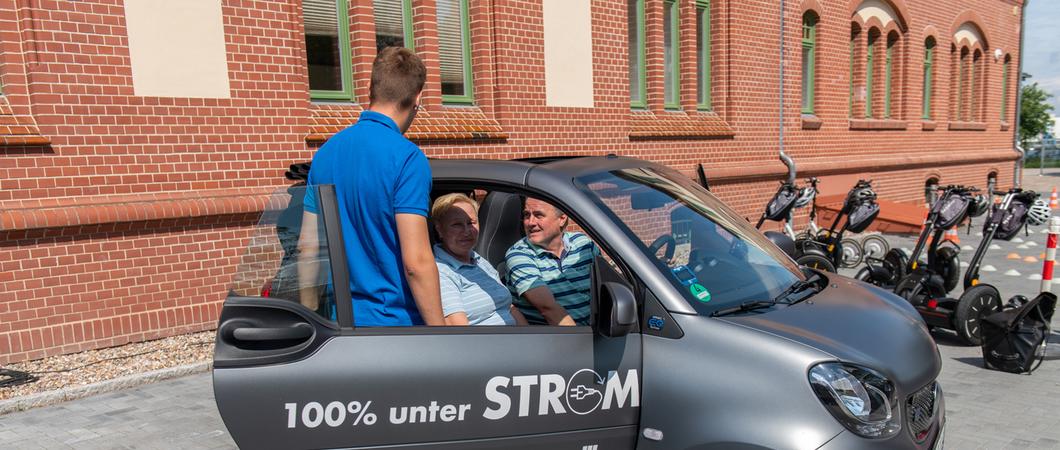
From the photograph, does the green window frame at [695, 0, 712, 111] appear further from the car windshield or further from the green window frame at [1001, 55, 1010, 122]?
the green window frame at [1001, 55, 1010, 122]

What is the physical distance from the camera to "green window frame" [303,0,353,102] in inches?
316

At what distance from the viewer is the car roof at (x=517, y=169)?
2.95 metres

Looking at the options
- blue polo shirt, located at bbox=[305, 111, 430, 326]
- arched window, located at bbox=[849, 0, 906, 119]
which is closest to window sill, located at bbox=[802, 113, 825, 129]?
arched window, located at bbox=[849, 0, 906, 119]

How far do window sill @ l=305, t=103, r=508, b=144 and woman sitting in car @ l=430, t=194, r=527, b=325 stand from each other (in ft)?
15.2

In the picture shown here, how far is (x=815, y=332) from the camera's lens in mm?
2715

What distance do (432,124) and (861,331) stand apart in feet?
20.7

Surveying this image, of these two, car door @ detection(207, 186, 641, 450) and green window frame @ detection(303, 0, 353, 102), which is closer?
car door @ detection(207, 186, 641, 450)

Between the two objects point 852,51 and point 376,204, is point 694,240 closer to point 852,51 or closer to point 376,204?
point 376,204

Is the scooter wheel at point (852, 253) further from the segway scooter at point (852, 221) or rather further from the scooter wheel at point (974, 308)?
the scooter wheel at point (974, 308)

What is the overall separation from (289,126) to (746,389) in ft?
19.7

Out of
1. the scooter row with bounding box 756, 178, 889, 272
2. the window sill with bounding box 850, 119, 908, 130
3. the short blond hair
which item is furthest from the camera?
the window sill with bounding box 850, 119, 908, 130

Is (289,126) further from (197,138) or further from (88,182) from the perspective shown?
(88,182)

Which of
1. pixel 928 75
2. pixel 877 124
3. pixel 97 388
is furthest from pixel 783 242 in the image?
pixel 928 75

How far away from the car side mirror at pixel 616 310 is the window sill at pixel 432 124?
5435mm
